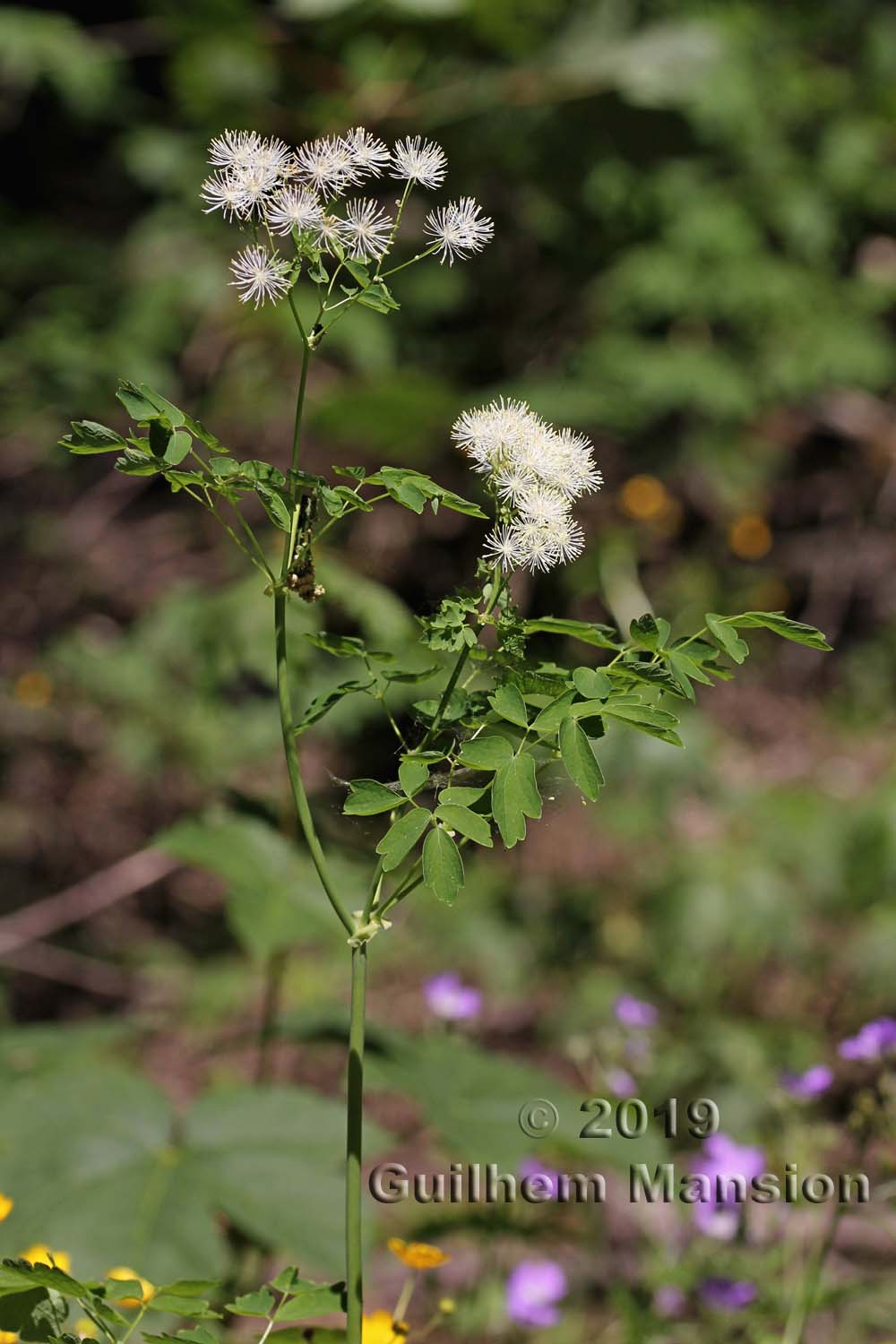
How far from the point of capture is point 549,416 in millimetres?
2953

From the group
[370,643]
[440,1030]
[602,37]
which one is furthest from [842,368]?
[440,1030]

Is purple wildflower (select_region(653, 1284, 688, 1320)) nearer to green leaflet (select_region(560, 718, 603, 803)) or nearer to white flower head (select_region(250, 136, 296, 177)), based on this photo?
green leaflet (select_region(560, 718, 603, 803))

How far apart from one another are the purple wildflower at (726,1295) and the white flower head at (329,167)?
1078 millimetres

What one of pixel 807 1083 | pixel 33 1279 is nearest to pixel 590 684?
pixel 33 1279

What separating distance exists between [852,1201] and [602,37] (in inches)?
119

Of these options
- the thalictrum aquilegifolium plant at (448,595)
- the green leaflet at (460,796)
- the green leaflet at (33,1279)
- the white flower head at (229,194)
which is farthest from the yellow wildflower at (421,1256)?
the white flower head at (229,194)

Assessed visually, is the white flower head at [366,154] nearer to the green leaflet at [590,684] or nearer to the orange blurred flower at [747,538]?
the green leaflet at [590,684]

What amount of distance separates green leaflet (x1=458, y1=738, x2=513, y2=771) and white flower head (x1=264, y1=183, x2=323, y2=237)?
0.30m

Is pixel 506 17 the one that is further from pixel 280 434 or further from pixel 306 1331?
pixel 306 1331

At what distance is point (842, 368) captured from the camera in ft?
11.2

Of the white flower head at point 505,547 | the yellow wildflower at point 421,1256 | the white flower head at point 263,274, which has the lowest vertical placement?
the yellow wildflower at point 421,1256

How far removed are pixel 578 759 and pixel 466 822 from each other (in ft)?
0.24

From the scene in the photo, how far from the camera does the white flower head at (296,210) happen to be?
0.68 m

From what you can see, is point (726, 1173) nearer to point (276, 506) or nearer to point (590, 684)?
point (590, 684)
